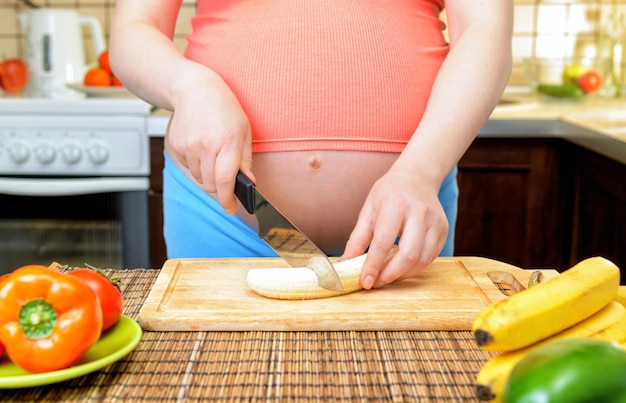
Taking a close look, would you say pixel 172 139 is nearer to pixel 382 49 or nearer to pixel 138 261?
pixel 382 49

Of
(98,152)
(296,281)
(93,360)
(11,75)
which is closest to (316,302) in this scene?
(296,281)

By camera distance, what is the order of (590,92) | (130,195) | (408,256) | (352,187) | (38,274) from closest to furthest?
(38,274) → (408,256) → (352,187) → (130,195) → (590,92)

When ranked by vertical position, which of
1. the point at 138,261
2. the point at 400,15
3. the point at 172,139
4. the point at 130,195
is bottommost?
the point at 138,261

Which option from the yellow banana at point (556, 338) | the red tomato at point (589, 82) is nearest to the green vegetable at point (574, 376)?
the yellow banana at point (556, 338)

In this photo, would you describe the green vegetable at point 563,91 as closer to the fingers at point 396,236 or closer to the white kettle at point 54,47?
the white kettle at point 54,47

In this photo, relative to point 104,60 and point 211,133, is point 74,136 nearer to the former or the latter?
point 104,60

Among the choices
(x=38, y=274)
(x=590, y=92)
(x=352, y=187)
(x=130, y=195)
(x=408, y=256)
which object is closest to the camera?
(x=38, y=274)

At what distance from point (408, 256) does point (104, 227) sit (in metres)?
1.21

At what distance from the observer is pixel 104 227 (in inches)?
75.1

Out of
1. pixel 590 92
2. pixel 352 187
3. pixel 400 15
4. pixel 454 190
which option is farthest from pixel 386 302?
pixel 590 92

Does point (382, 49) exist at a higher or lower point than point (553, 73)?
higher

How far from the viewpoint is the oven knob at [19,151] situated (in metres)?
1.84

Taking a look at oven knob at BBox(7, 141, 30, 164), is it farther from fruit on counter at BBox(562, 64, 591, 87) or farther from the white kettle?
fruit on counter at BBox(562, 64, 591, 87)

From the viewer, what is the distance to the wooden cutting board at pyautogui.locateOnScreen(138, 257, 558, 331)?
80cm
